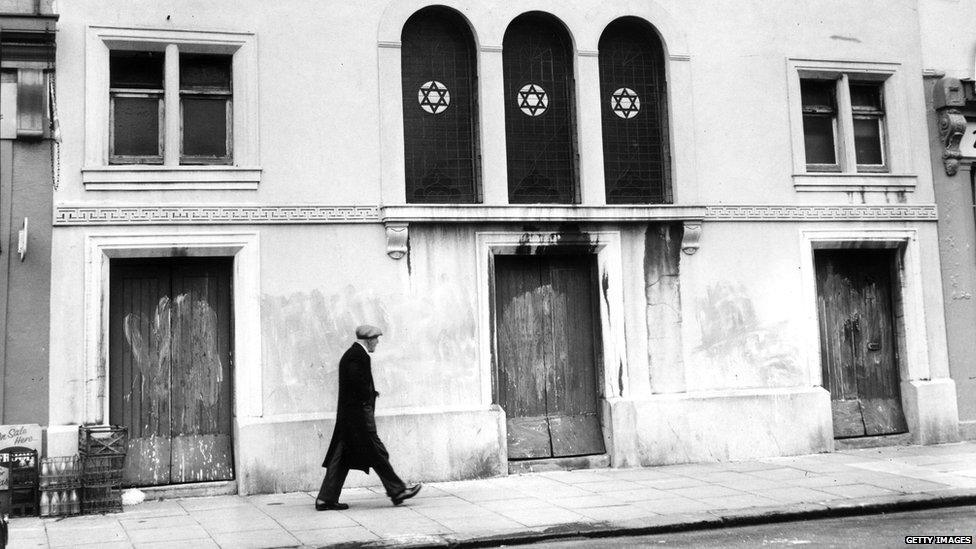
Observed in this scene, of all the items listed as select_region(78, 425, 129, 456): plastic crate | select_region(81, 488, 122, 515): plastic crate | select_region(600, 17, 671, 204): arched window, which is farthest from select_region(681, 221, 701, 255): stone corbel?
select_region(81, 488, 122, 515): plastic crate

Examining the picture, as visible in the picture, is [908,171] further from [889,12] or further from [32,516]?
[32,516]

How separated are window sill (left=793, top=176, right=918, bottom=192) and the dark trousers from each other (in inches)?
280

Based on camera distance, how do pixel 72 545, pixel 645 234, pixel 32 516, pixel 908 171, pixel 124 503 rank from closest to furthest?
1. pixel 72 545
2. pixel 32 516
3. pixel 124 503
4. pixel 645 234
5. pixel 908 171

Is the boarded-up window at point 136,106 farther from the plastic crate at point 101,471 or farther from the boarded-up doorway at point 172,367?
the plastic crate at point 101,471

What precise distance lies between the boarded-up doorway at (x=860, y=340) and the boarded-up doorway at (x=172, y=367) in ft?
26.9

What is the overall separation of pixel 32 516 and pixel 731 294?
8923mm

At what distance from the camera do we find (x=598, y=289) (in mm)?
12711

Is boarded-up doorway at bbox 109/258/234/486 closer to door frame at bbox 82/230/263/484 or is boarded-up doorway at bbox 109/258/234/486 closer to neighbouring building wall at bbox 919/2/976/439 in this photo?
door frame at bbox 82/230/263/484

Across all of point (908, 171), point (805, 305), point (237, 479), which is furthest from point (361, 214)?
point (908, 171)

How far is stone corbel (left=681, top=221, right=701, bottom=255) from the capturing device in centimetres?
1287

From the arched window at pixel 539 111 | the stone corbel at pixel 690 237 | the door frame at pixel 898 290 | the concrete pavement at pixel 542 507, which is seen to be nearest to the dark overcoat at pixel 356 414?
the concrete pavement at pixel 542 507

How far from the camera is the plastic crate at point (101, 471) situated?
10055 millimetres

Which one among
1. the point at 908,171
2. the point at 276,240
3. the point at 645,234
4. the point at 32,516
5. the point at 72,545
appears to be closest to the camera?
the point at 72,545

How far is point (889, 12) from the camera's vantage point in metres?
14.1
